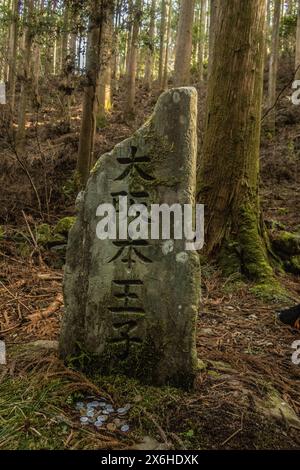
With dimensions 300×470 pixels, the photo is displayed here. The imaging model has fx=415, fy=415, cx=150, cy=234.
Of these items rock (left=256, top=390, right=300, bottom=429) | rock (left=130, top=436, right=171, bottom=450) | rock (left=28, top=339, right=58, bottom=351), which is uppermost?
rock (left=28, top=339, right=58, bottom=351)

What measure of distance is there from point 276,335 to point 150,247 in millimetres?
1661

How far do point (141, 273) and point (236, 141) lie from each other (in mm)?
2833

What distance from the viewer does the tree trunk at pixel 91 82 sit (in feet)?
22.4

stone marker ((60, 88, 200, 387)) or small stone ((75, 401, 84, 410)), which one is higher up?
stone marker ((60, 88, 200, 387))

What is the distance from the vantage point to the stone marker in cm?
244

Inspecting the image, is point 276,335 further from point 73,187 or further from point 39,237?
point 73,187

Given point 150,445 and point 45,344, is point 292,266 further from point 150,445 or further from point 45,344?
point 150,445

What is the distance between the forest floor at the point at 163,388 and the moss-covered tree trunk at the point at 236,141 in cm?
39

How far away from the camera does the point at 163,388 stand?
244 cm

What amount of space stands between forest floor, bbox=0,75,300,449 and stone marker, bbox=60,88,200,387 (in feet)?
0.54

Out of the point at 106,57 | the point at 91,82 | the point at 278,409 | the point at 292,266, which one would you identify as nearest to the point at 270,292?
the point at 292,266

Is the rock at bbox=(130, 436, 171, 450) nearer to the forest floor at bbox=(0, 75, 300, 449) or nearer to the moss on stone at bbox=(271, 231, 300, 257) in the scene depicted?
the forest floor at bbox=(0, 75, 300, 449)

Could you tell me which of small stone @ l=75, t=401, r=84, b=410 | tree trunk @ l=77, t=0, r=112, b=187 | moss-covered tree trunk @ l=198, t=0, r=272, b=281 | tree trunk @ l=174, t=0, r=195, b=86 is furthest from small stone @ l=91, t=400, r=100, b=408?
tree trunk @ l=174, t=0, r=195, b=86
